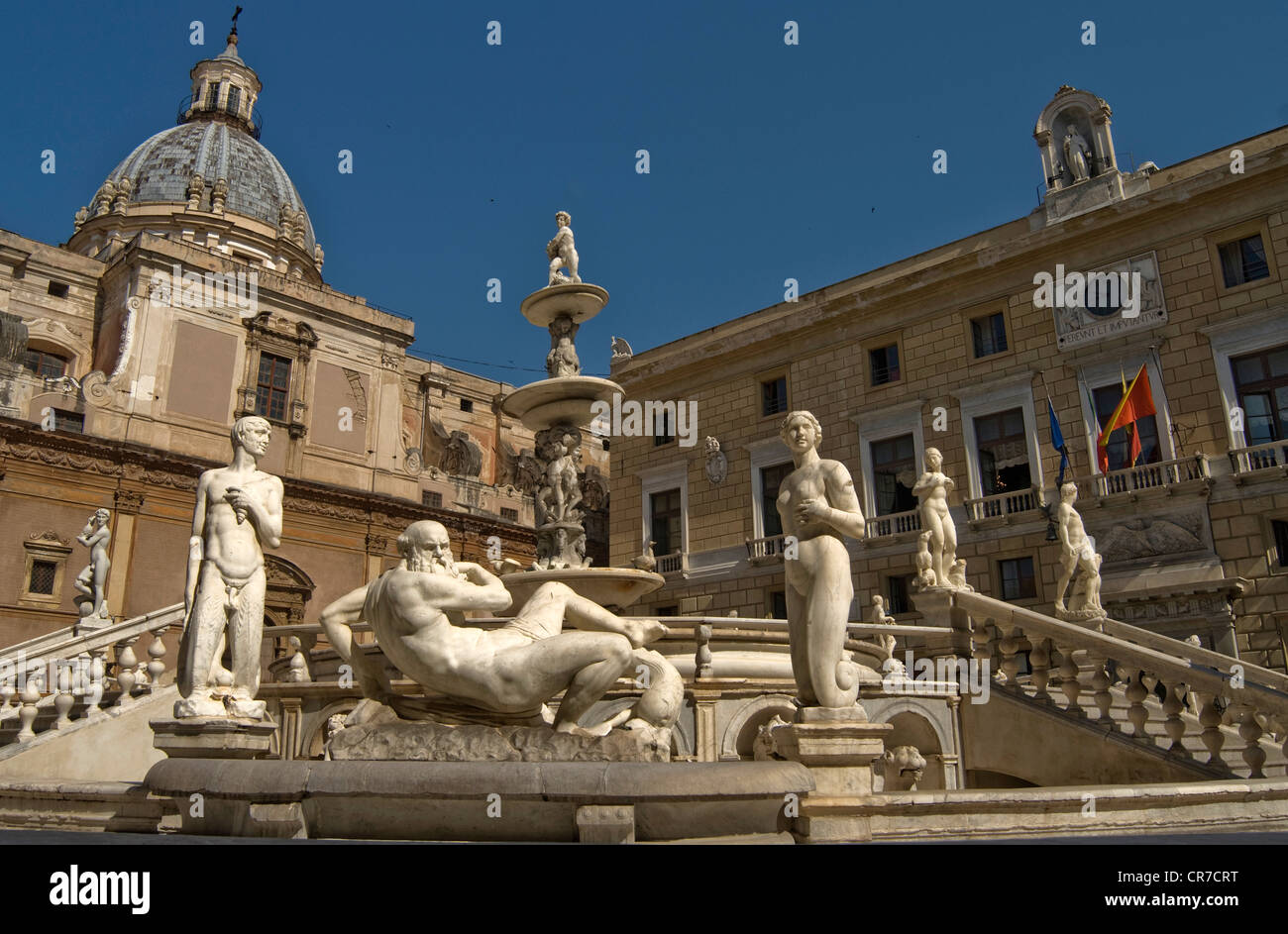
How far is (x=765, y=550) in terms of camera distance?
26.1 m

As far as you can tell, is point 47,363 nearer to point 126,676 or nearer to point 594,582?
point 126,676

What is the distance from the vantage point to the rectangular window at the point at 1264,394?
19.2 meters

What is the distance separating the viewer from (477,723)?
5363 mm

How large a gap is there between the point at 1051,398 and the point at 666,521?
1230 cm

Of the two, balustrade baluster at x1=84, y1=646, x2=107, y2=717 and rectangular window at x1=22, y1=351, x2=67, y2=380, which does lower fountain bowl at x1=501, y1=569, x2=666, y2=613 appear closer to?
balustrade baluster at x1=84, y1=646, x2=107, y2=717

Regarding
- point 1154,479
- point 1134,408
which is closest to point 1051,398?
point 1134,408

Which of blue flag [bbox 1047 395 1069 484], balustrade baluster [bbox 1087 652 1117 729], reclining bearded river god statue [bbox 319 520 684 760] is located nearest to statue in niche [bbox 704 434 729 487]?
blue flag [bbox 1047 395 1069 484]

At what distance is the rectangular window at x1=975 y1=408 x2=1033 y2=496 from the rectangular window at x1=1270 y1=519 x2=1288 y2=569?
16.7 feet

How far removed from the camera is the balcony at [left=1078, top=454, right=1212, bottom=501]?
19.3 meters

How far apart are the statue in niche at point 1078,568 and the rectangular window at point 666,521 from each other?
52.5 feet

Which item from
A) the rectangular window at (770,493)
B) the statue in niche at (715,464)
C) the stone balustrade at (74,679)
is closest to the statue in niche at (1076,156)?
the rectangular window at (770,493)
